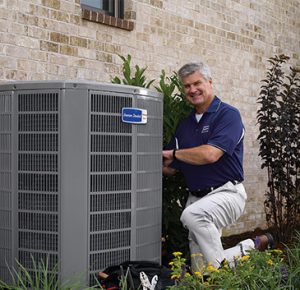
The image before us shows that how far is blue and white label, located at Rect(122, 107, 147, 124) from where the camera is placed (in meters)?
4.58

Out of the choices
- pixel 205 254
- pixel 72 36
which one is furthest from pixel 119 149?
pixel 72 36

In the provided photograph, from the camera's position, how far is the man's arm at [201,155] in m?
Answer: 5.02

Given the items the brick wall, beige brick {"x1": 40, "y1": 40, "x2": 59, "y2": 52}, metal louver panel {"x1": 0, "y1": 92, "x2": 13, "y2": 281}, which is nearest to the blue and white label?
metal louver panel {"x1": 0, "y1": 92, "x2": 13, "y2": 281}

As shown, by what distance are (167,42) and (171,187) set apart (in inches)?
110

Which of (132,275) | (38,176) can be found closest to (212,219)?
(132,275)

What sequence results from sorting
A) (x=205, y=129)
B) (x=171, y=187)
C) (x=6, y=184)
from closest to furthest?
(x=6, y=184) < (x=205, y=129) < (x=171, y=187)

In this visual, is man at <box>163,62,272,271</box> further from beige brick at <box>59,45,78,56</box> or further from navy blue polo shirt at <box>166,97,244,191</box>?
beige brick at <box>59,45,78,56</box>

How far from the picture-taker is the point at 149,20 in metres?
7.91

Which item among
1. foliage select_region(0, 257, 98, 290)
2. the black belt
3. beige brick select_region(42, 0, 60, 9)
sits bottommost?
foliage select_region(0, 257, 98, 290)

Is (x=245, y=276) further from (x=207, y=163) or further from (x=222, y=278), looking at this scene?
(x=207, y=163)

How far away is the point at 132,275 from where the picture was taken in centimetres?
438

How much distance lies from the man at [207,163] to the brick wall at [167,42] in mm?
1596

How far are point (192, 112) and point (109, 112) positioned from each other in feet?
3.73

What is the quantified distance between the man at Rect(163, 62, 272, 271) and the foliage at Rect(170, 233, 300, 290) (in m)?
0.39
